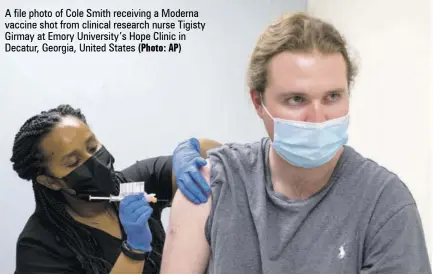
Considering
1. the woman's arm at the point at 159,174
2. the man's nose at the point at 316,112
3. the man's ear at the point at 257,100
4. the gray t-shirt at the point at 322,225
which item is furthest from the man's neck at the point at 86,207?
the man's nose at the point at 316,112

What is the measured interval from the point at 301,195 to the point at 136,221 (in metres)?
0.47

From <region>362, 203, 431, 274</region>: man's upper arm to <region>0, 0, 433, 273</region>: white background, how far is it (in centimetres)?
63

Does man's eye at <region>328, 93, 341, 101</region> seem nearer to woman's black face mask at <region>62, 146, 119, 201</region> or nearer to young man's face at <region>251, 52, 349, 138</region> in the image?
young man's face at <region>251, 52, 349, 138</region>

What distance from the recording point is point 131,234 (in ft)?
4.11

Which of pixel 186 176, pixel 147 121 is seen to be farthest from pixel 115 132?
pixel 186 176

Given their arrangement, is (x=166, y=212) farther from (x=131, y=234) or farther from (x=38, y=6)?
(x=38, y=6)

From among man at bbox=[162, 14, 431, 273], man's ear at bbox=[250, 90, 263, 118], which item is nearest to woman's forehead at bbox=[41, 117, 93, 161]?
man at bbox=[162, 14, 431, 273]

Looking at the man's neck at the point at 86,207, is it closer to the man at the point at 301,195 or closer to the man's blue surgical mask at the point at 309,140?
the man at the point at 301,195

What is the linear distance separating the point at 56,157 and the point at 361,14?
1.14 m

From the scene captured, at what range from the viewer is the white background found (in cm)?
146

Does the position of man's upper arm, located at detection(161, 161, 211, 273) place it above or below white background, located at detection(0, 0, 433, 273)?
below

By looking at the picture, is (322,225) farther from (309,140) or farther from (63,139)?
(63,139)

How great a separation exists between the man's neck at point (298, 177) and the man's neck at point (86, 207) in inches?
20.9

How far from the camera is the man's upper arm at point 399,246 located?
875 millimetres
